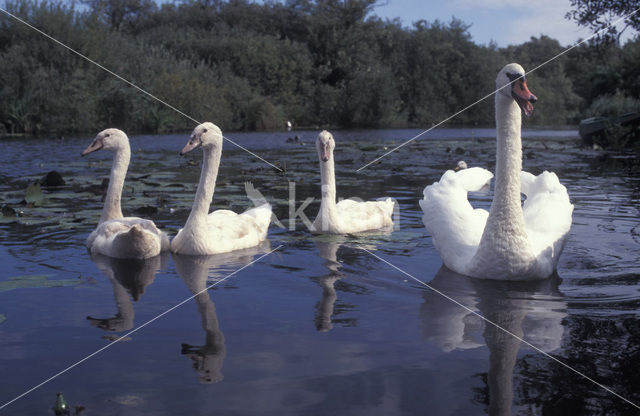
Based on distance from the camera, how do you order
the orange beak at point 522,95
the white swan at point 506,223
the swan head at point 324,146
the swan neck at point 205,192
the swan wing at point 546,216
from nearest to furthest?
the orange beak at point 522,95 → the white swan at point 506,223 → the swan wing at point 546,216 → the swan neck at point 205,192 → the swan head at point 324,146

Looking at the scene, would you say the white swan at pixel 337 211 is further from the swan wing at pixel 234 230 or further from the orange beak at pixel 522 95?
the orange beak at pixel 522 95

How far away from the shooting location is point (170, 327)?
4.30 meters

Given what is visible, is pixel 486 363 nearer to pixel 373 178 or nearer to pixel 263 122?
pixel 373 178

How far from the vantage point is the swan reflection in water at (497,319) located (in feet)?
11.9

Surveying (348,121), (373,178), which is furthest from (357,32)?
(373,178)

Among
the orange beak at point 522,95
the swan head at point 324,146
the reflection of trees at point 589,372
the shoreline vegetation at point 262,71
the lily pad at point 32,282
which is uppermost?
the shoreline vegetation at point 262,71

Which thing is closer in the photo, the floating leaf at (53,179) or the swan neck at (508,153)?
the swan neck at (508,153)

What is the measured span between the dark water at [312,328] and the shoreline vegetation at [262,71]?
1891 centimetres

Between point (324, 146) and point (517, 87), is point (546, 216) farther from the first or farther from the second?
point (324, 146)

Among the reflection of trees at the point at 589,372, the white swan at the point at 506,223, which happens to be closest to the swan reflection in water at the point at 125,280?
the reflection of trees at the point at 589,372

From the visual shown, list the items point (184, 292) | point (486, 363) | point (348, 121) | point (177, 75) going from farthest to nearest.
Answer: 1. point (348, 121)
2. point (177, 75)
3. point (184, 292)
4. point (486, 363)

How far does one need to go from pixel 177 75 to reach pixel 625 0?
21640 mm

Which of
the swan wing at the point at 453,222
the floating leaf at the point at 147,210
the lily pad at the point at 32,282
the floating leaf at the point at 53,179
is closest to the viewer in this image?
the lily pad at the point at 32,282

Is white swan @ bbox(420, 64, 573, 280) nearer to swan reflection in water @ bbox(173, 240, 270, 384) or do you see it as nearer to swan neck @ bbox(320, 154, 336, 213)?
swan neck @ bbox(320, 154, 336, 213)
